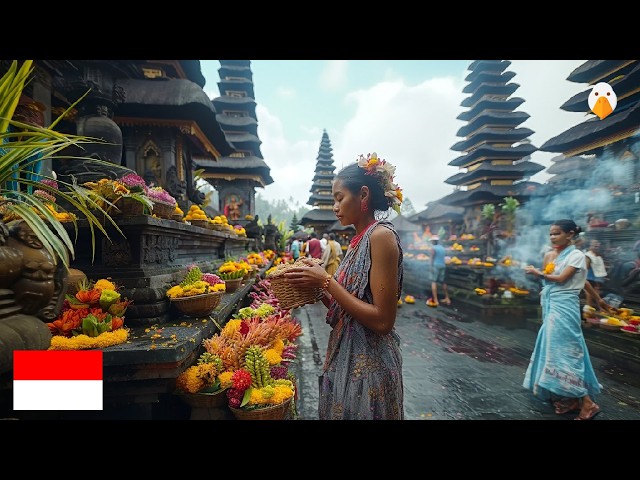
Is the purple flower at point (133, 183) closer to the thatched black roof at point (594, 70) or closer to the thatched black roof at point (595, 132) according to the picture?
the thatched black roof at point (595, 132)

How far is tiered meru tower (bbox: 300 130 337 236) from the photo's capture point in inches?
965

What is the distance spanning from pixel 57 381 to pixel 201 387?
3.01ft

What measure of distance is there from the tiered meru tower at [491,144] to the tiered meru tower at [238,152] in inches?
485

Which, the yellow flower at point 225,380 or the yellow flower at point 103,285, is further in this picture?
the yellow flower at point 103,285

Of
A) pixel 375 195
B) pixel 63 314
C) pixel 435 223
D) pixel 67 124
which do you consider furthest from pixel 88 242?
pixel 435 223

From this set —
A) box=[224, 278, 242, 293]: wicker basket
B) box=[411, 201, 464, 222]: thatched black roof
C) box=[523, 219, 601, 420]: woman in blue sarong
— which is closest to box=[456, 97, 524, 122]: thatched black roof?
box=[411, 201, 464, 222]: thatched black roof

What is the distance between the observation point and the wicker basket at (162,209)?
3090mm

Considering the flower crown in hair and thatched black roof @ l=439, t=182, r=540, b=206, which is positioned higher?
thatched black roof @ l=439, t=182, r=540, b=206

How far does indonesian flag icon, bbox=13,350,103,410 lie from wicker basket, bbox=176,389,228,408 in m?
0.68

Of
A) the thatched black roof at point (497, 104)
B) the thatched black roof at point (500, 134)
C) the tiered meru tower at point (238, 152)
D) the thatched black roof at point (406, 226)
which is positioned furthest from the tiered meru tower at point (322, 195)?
the thatched black roof at point (497, 104)

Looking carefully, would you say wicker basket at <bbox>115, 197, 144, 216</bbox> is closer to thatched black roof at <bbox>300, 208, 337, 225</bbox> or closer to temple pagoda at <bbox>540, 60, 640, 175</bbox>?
temple pagoda at <bbox>540, 60, 640, 175</bbox>

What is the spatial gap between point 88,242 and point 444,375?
191 inches

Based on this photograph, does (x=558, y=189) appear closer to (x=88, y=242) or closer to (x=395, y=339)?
(x=395, y=339)
